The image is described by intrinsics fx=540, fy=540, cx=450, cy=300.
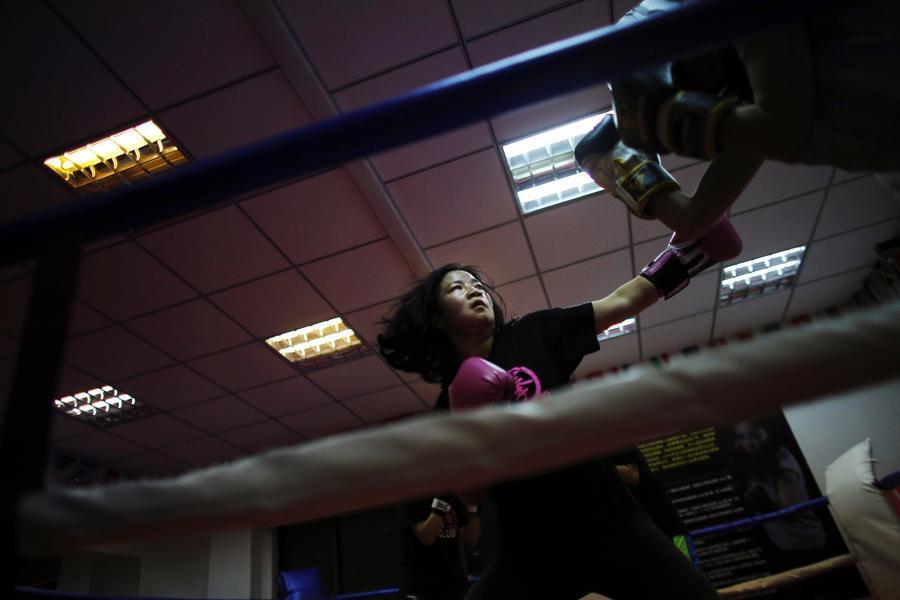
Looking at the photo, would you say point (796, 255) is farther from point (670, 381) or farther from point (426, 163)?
point (670, 381)

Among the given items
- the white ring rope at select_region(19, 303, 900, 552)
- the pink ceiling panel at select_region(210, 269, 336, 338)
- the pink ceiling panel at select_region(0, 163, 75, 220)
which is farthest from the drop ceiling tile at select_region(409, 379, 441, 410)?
the white ring rope at select_region(19, 303, 900, 552)

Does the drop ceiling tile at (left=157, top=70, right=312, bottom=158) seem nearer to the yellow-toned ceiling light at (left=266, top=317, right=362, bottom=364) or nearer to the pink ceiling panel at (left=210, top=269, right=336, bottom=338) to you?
the pink ceiling panel at (left=210, top=269, right=336, bottom=338)

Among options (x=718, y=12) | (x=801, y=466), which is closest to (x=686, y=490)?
(x=801, y=466)

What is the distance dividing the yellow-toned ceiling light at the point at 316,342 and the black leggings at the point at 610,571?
→ 3.24 metres

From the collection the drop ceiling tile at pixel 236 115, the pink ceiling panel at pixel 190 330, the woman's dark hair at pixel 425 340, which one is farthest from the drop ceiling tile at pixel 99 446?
the woman's dark hair at pixel 425 340


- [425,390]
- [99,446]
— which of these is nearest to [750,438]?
[425,390]

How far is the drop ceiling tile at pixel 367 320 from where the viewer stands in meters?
4.05

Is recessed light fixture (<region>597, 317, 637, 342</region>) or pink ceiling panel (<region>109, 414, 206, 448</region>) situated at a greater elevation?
recessed light fixture (<region>597, 317, 637, 342</region>)

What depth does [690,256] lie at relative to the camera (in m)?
1.25

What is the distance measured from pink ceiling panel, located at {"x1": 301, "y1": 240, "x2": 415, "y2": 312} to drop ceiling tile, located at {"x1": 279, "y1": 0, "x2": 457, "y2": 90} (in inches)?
46.4

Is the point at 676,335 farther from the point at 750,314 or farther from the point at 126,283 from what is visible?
the point at 126,283

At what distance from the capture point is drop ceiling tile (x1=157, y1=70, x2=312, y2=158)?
99.3 inches

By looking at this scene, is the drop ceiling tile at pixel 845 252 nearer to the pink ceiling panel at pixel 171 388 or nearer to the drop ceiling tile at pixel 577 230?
the drop ceiling tile at pixel 577 230

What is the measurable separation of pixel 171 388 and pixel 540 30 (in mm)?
3949
